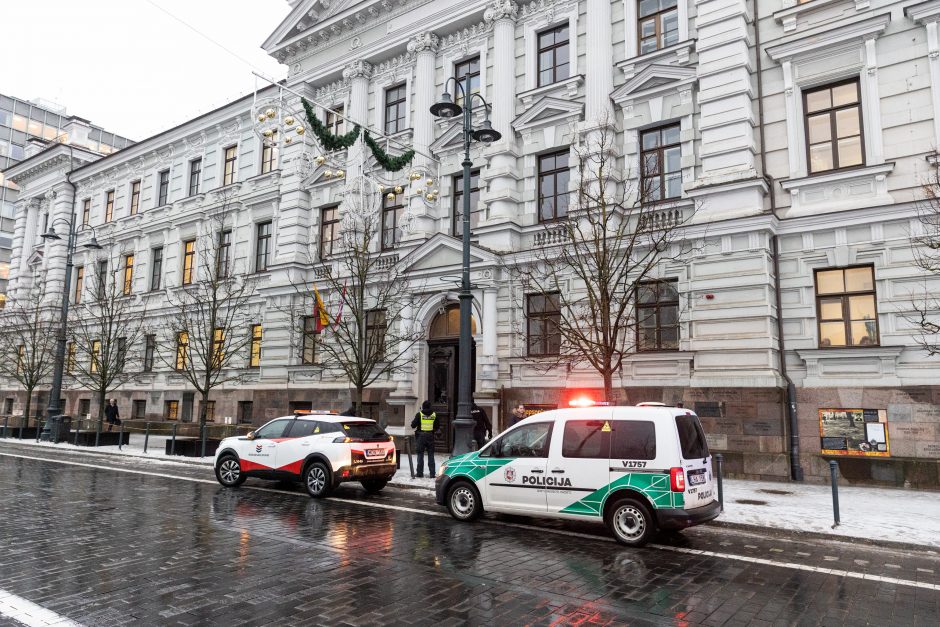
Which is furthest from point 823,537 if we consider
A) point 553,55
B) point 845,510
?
point 553,55

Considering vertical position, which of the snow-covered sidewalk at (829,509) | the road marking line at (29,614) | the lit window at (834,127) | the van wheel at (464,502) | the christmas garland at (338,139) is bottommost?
the road marking line at (29,614)

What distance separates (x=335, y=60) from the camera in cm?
2641

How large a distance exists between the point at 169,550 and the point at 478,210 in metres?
15.3

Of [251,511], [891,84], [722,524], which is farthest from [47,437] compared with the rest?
[891,84]

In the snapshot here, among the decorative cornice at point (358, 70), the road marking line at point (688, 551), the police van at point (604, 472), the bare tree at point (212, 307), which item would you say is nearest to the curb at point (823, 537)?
the police van at point (604, 472)

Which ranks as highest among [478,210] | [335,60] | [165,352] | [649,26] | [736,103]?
[335,60]

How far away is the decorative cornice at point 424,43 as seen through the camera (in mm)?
23281

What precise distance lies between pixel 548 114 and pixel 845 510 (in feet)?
45.5

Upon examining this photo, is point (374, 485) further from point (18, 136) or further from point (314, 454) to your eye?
point (18, 136)

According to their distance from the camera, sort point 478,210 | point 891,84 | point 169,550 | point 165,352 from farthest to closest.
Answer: point 165,352 < point 478,210 < point 891,84 < point 169,550

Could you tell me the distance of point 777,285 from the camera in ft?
51.4

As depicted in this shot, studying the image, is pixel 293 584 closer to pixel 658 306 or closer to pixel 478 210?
pixel 658 306

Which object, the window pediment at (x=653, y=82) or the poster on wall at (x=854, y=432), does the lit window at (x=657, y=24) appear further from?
the poster on wall at (x=854, y=432)

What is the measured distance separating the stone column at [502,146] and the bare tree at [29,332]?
26.9m
